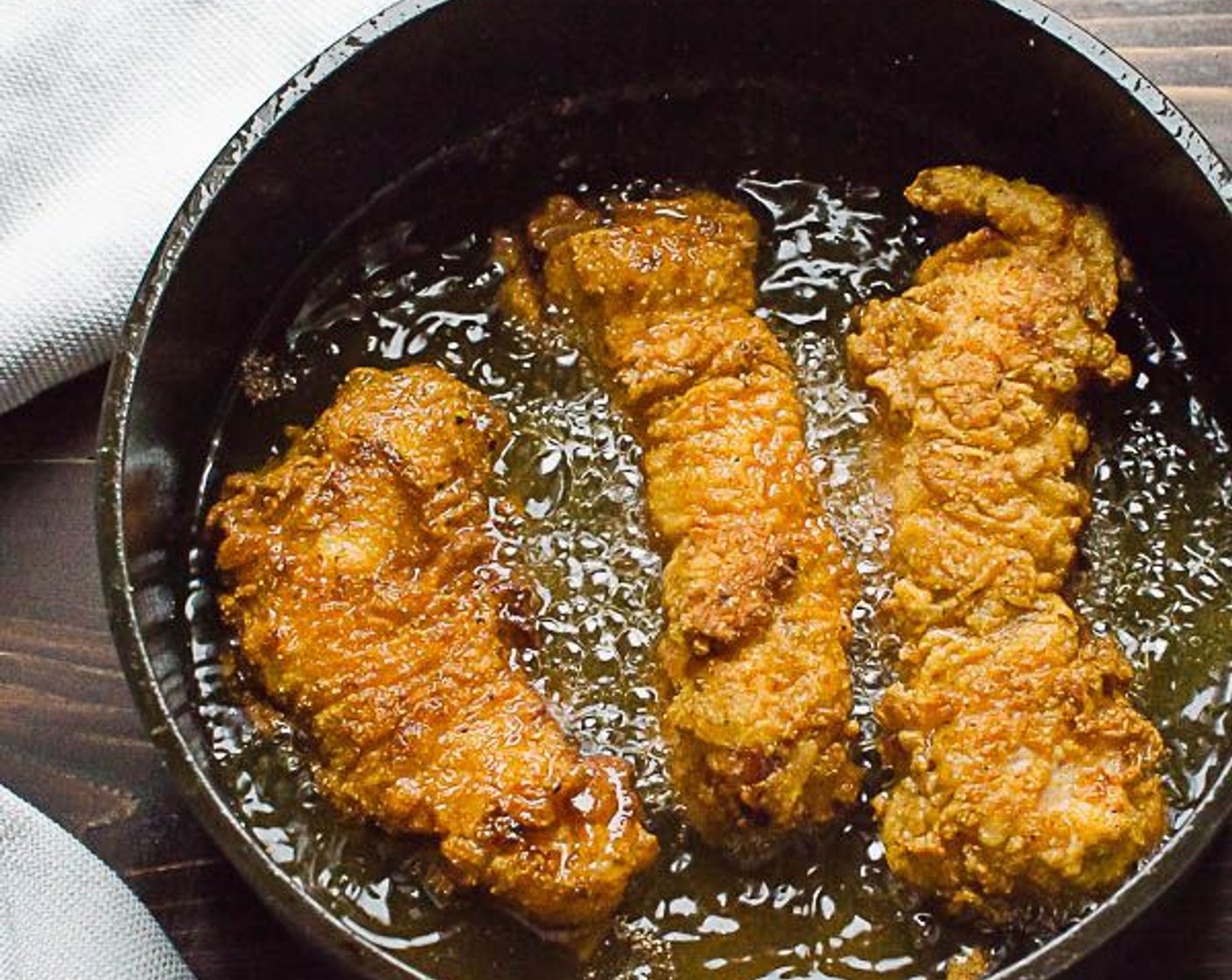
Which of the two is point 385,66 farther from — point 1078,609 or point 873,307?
point 1078,609

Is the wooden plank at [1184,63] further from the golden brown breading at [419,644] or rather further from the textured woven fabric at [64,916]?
the textured woven fabric at [64,916]

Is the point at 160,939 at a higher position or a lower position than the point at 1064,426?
lower

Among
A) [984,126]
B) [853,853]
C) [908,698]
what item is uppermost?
[984,126]

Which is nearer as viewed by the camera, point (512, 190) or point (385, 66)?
point (385, 66)

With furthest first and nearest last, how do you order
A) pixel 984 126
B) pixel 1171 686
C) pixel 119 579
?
1. pixel 984 126
2. pixel 1171 686
3. pixel 119 579

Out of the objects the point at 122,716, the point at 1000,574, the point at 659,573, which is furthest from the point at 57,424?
the point at 1000,574

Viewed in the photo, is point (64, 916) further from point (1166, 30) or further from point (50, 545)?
point (1166, 30)

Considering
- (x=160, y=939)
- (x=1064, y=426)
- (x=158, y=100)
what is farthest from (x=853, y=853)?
(x=158, y=100)
